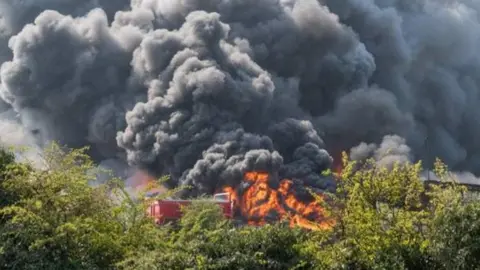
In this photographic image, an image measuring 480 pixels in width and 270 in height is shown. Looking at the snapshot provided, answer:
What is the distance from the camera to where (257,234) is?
1104cm

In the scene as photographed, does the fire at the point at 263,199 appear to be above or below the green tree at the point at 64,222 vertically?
above

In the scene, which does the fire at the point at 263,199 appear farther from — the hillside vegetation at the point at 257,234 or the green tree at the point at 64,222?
the hillside vegetation at the point at 257,234

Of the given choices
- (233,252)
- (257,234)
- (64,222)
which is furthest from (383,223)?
(64,222)

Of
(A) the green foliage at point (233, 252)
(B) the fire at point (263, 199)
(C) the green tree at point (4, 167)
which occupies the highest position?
(B) the fire at point (263, 199)

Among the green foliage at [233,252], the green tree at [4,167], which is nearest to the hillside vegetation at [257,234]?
the green foliage at [233,252]

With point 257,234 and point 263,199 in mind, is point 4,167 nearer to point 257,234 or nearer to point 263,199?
point 257,234

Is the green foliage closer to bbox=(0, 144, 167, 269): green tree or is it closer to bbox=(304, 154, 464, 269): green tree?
bbox=(304, 154, 464, 269): green tree

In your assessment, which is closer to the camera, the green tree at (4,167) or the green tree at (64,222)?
the green tree at (64,222)

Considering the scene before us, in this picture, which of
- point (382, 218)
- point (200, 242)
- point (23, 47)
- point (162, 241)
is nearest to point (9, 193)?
point (162, 241)

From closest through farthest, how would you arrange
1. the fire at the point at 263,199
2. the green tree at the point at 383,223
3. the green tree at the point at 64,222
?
the green tree at the point at 383,223
the green tree at the point at 64,222
the fire at the point at 263,199

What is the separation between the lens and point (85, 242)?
11.8 metres

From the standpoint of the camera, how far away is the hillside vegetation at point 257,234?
10.6 meters

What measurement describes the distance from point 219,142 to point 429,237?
1426 inches

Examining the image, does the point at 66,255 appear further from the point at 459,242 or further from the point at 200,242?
the point at 459,242
